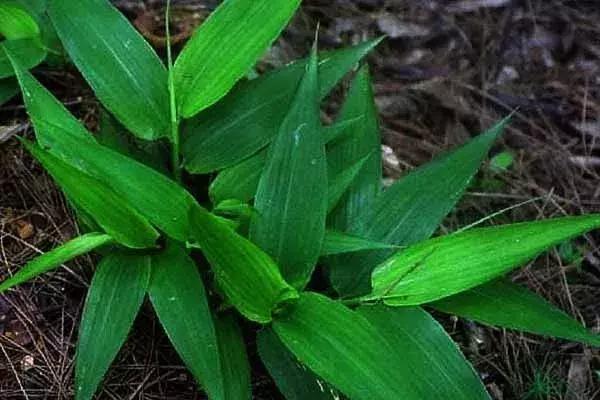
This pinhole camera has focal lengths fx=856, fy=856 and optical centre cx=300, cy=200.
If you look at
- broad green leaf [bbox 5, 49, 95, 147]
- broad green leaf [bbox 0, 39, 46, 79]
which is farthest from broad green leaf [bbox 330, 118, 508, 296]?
broad green leaf [bbox 0, 39, 46, 79]

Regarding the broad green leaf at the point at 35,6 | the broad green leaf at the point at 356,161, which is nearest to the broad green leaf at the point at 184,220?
the broad green leaf at the point at 356,161

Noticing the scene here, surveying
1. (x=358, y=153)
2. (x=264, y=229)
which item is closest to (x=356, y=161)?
(x=358, y=153)

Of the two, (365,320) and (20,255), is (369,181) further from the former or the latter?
(20,255)

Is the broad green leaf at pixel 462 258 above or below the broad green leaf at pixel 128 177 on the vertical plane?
below

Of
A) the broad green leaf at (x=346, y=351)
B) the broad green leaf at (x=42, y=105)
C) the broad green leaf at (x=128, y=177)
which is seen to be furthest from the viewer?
the broad green leaf at (x=42, y=105)

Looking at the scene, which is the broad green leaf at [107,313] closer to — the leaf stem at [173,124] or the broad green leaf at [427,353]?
the leaf stem at [173,124]

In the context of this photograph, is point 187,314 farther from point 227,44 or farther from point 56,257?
point 227,44
